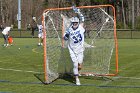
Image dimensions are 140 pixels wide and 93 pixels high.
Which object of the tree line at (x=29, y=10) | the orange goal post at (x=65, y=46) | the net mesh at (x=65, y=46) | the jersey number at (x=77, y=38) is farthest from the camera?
the tree line at (x=29, y=10)

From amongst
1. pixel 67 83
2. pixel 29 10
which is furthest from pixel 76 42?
pixel 29 10

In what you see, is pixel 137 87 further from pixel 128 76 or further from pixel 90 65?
pixel 90 65

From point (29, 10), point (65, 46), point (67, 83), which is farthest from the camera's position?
point (29, 10)

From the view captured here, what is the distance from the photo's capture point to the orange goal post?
1289 cm

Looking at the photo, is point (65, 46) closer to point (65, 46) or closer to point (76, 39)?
point (65, 46)

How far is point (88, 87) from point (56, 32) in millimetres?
3106

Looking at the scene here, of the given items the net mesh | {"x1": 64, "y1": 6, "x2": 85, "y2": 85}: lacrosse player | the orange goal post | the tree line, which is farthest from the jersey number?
the tree line

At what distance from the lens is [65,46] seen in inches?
557

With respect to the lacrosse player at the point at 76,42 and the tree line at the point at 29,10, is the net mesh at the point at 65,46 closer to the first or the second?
the lacrosse player at the point at 76,42

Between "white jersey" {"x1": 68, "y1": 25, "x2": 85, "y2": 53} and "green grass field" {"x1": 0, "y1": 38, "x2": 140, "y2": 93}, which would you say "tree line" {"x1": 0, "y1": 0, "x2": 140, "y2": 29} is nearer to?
"green grass field" {"x1": 0, "y1": 38, "x2": 140, "y2": 93}

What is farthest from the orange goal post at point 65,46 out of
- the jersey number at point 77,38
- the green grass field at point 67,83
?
the jersey number at point 77,38

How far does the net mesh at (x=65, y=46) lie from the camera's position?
1314 centimetres

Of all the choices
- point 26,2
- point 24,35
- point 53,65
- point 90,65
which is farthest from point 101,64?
point 26,2

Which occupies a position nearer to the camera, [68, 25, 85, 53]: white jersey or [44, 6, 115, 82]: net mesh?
[68, 25, 85, 53]: white jersey
